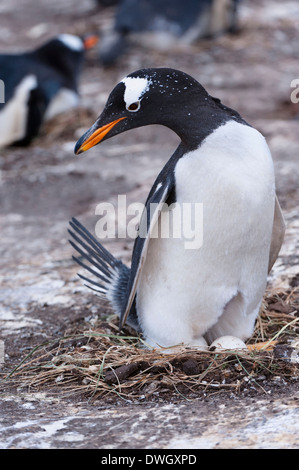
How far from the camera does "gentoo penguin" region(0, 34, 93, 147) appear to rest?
6520mm

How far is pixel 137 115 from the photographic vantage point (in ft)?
8.15

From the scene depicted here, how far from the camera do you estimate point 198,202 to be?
8.00 feet

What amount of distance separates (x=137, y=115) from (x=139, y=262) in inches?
19.9

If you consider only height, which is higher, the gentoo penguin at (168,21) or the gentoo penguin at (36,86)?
the gentoo penguin at (168,21)

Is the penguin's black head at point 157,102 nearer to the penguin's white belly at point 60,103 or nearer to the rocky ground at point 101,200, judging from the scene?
the rocky ground at point 101,200

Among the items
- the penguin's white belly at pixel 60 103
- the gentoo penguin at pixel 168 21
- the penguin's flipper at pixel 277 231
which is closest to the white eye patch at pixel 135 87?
the penguin's flipper at pixel 277 231

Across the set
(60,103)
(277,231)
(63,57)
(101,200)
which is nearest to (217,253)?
(277,231)

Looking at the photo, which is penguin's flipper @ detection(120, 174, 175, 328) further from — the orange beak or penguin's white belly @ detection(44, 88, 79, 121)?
penguin's white belly @ detection(44, 88, 79, 121)

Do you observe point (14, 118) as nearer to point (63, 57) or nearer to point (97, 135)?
point (63, 57)

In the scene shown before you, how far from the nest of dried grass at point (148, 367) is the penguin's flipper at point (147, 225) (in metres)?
0.19

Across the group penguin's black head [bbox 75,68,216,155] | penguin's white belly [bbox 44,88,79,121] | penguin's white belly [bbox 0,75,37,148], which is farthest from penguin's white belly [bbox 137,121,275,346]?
penguin's white belly [bbox 44,88,79,121]

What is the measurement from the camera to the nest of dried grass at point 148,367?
2.45 metres
